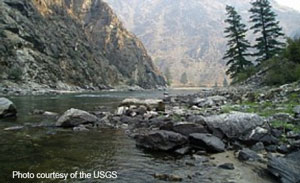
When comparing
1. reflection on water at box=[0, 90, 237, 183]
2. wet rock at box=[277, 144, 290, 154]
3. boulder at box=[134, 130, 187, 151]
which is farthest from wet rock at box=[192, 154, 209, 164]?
wet rock at box=[277, 144, 290, 154]

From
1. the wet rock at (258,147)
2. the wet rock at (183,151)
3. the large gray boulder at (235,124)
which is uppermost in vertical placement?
the large gray boulder at (235,124)

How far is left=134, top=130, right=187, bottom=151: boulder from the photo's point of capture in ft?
34.3

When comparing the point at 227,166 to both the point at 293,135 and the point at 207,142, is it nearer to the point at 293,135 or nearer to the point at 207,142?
the point at 207,142

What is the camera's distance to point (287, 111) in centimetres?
1355

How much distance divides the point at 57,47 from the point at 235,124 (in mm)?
97108

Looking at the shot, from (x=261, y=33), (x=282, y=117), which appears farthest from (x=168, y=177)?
(x=261, y=33)

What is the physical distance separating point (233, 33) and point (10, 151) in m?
44.2

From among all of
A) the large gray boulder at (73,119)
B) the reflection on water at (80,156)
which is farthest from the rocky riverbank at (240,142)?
the large gray boulder at (73,119)

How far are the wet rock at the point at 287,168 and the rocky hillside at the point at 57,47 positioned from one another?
7157 cm

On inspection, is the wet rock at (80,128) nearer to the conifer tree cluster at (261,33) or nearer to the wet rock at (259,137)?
the wet rock at (259,137)

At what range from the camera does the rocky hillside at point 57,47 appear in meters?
77.2

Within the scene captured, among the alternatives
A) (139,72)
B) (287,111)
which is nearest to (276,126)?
(287,111)

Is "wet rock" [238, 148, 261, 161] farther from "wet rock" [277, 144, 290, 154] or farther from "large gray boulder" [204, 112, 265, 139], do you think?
"large gray boulder" [204, 112, 265, 139]

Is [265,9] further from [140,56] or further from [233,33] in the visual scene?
[140,56]
